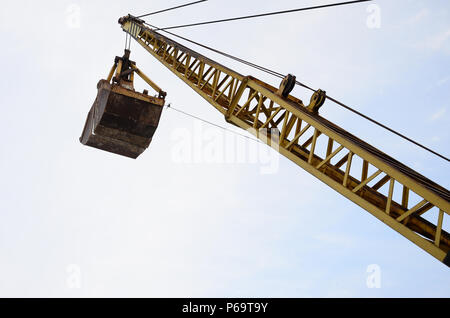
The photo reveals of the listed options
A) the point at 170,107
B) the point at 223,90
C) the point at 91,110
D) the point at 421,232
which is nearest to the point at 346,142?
the point at 421,232

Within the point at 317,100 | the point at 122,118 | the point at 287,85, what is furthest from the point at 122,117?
the point at 317,100

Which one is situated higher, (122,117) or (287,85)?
(287,85)

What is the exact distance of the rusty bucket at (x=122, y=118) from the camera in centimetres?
1088

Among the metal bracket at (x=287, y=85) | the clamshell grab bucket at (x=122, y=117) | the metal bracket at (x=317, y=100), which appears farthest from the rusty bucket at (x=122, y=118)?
the metal bracket at (x=317, y=100)

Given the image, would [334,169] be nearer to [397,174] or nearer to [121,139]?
[397,174]

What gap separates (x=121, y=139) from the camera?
11.7m

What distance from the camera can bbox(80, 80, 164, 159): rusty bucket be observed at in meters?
10.9

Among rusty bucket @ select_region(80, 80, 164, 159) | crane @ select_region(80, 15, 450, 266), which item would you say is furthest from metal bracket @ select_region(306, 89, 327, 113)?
rusty bucket @ select_region(80, 80, 164, 159)

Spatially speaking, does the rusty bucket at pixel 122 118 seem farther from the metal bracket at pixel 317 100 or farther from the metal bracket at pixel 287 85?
the metal bracket at pixel 317 100

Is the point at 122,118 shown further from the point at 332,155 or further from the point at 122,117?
the point at 332,155

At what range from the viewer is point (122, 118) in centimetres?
1111

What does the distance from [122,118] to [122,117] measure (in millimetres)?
34

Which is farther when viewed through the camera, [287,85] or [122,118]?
[122,118]

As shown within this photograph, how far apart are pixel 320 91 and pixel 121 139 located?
17.9 feet
